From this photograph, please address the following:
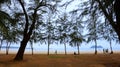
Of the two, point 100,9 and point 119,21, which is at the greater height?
point 100,9

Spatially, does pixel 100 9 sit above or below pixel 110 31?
above

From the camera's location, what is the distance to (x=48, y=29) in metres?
44.1


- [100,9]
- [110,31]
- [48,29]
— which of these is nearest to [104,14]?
[100,9]

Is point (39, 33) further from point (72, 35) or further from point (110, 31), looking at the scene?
point (110, 31)

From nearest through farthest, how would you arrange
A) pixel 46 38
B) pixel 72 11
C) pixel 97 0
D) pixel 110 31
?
1. pixel 97 0
2. pixel 72 11
3. pixel 110 31
4. pixel 46 38

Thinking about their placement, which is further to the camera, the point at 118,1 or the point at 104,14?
the point at 104,14

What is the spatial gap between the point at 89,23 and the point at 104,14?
188cm

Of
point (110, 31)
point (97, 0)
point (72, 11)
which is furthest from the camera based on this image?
point (110, 31)

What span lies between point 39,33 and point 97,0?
91.6 ft

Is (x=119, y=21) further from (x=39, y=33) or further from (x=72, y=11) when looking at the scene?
(x=39, y=33)

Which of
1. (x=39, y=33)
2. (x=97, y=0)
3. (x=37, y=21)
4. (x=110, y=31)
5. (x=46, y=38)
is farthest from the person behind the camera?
(x=46, y=38)

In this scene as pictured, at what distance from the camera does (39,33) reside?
144ft

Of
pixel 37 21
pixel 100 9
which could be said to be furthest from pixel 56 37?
pixel 100 9

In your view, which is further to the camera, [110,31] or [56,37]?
[56,37]
